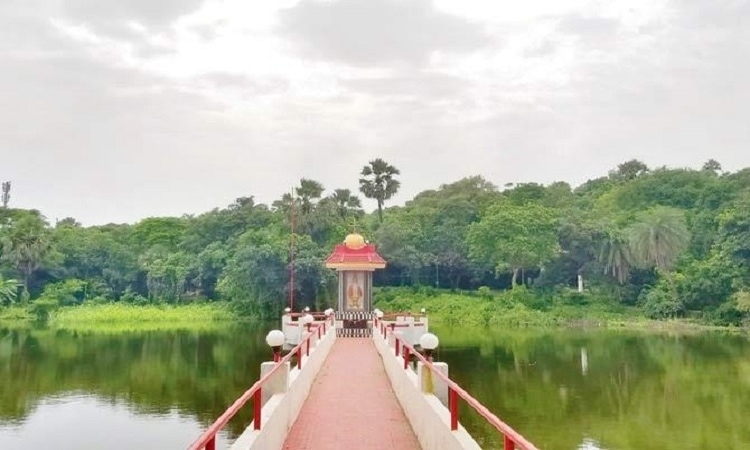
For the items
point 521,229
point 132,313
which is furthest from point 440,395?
point 132,313

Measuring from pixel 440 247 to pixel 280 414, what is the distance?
41.5 metres

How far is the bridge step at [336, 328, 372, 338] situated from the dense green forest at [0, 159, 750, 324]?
57.0 ft

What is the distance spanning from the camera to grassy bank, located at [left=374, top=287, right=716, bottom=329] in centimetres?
4203

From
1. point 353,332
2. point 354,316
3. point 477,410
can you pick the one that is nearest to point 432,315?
point 354,316

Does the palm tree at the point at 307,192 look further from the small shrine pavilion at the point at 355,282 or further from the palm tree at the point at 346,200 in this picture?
the small shrine pavilion at the point at 355,282

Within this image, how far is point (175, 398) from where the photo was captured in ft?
61.7

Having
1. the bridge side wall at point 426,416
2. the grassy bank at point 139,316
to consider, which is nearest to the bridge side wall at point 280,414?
the bridge side wall at point 426,416

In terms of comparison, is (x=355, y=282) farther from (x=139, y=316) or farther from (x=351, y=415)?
(x=139, y=316)

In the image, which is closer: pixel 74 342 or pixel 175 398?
pixel 175 398

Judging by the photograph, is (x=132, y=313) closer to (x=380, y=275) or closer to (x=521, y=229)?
(x=380, y=275)

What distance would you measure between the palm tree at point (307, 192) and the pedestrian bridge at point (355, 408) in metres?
33.2

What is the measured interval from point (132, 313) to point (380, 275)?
16621mm

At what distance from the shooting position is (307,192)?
4788cm

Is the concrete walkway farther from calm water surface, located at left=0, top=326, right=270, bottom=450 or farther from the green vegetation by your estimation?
the green vegetation
